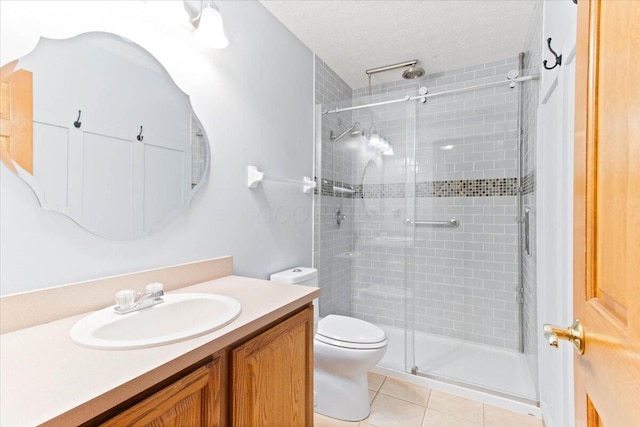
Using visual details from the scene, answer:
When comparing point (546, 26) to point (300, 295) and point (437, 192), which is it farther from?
point (300, 295)

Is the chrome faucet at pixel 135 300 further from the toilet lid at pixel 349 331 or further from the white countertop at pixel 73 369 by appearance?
the toilet lid at pixel 349 331

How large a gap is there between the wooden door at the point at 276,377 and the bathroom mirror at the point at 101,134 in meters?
0.67

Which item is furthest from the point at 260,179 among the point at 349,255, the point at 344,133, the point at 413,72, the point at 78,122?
the point at 413,72

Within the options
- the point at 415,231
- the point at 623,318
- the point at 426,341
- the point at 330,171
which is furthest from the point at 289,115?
the point at 426,341

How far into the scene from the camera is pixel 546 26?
167 centimetres

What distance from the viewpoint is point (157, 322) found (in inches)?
41.2

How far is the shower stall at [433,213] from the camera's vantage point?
2.38 meters

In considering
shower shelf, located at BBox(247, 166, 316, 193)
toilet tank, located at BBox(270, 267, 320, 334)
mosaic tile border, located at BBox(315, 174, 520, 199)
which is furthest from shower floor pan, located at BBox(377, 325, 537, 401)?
shower shelf, located at BBox(247, 166, 316, 193)

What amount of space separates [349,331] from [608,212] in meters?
1.57

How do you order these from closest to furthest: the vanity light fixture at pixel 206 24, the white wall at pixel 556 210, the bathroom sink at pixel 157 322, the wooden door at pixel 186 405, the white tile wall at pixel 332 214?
the wooden door at pixel 186 405
the bathroom sink at pixel 157 322
the white wall at pixel 556 210
the vanity light fixture at pixel 206 24
the white tile wall at pixel 332 214

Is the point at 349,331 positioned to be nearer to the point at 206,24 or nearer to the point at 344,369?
the point at 344,369

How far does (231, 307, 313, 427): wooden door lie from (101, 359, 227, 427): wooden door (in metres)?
0.07

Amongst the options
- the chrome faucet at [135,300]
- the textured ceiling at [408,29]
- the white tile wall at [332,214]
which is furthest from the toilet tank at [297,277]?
the textured ceiling at [408,29]

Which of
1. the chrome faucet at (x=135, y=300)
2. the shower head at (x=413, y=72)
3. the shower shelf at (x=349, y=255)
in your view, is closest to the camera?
the chrome faucet at (x=135, y=300)
